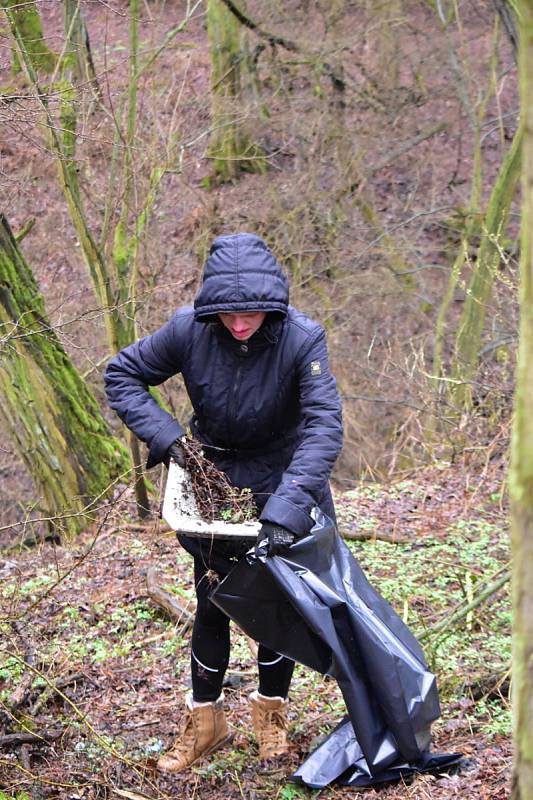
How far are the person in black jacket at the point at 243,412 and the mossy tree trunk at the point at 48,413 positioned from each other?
118 inches

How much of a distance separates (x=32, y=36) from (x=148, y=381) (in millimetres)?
4307

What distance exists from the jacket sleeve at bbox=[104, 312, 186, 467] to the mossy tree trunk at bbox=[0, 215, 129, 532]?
9.65 ft

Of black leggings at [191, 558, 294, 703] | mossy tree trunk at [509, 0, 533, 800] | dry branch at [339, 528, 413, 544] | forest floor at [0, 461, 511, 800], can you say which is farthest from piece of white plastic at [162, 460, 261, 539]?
dry branch at [339, 528, 413, 544]

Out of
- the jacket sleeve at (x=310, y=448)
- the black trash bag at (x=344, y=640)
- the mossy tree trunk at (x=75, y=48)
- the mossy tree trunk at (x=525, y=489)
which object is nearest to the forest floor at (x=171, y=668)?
the black trash bag at (x=344, y=640)

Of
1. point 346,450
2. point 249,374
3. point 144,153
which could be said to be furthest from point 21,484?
point 249,374

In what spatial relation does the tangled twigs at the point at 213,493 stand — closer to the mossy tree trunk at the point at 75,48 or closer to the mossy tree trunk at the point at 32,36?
the mossy tree trunk at the point at 32,36

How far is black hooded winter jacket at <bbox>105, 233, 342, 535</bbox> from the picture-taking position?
10.6 feet

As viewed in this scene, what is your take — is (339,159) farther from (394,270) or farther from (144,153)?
(144,153)

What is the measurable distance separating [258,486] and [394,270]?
34.8ft

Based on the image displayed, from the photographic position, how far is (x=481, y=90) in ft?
50.1

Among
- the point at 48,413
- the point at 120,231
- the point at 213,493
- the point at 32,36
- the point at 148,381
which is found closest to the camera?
the point at 213,493

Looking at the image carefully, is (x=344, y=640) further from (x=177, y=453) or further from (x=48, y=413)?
(x=48, y=413)

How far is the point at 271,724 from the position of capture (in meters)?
3.80

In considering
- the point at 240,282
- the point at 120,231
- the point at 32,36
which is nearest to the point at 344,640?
the point at 240,282
